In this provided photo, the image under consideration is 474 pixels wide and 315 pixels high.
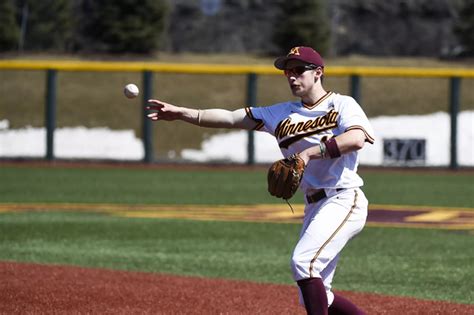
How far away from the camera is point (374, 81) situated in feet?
102

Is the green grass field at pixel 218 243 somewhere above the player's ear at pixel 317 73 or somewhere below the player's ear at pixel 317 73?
below

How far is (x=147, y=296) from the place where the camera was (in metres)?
7.70

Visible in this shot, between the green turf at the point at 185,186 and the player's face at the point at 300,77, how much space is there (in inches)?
396

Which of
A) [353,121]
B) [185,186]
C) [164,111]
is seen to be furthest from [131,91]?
[185,186]

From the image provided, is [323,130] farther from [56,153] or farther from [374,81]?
[374,81]

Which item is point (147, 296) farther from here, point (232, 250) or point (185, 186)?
point (185, 186)

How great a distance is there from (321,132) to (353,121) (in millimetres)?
220

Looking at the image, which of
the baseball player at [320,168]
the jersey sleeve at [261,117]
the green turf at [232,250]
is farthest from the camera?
the green turf at [232,250]

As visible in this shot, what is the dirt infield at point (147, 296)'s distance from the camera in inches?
279

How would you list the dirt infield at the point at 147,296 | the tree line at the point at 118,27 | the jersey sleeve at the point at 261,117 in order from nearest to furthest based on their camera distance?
the jersey sleeve at the point at 261,117
the dirt infield at the point at 147,296
the tree line at the point at 118,27

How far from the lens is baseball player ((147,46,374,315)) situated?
5.33 metres

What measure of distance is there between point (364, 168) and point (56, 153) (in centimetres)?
701

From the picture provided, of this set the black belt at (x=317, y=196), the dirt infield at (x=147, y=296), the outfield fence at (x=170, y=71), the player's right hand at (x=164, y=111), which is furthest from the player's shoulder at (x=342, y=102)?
the outfield fence at (x=170, y=71)

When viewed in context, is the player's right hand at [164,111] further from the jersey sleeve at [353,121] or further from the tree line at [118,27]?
the tree line at [118,27]
